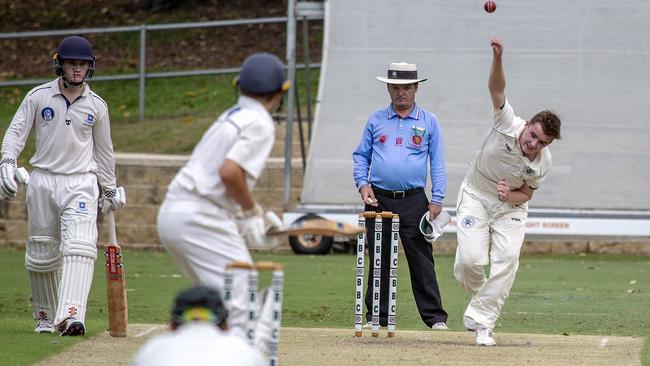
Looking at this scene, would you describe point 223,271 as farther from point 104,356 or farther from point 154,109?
point 154,109

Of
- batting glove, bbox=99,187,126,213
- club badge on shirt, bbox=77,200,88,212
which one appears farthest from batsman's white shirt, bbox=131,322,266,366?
batting glove, bbox=99,187,126,213

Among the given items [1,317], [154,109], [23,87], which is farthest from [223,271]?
[23,87]

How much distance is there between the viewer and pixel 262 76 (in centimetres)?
671

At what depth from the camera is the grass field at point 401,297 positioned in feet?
34.3

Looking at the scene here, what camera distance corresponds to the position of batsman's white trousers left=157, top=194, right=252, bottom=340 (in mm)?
6609

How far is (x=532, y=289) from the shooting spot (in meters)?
13.5

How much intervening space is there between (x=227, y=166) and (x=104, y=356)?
2494 mm

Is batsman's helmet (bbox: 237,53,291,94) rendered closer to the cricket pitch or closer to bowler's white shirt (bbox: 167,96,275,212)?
bowler's white shirt (bbox: 167,96,275,212)

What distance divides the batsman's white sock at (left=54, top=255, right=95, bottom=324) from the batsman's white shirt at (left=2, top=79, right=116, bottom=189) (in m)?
0.65

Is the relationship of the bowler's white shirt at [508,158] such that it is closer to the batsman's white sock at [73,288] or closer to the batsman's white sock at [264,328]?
the batsman's white sock at [73,288]

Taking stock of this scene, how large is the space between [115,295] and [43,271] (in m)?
0.73

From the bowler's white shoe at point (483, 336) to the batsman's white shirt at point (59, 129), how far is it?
2.94 metres

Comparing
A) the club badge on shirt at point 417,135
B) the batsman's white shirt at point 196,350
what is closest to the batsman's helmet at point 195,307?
the batsman's white shirt at point 196,350

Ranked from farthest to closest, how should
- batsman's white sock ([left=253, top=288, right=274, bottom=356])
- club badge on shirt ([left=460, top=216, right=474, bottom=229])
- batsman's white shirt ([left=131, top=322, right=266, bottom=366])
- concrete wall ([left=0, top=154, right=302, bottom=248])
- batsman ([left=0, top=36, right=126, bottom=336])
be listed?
1. concrete wall ([left=0, top=154, right=302, bottom=248])
2. batsman ([left=0, top=36, right=126, bottom=336])
3. club badge on shirt ([left=460, top=216, right=474, bottom=229])
4. batsman's white sock ([left=253, top=288, right=274, bottom=356])
5. batsman's white shirt ([left=131, top=322, right=266, bottom=366])
